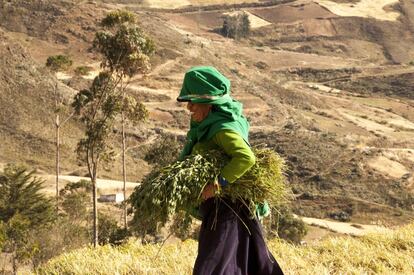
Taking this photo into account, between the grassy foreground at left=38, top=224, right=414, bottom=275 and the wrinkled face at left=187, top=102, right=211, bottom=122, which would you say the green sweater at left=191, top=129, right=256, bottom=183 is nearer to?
the wrinkled face at left=187, top=102, right=211, bottom=122

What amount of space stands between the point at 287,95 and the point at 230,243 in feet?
246

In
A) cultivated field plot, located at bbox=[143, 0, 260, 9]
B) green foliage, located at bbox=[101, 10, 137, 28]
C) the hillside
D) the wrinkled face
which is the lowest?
the hillside

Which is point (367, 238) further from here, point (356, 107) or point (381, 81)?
point (381, 81)

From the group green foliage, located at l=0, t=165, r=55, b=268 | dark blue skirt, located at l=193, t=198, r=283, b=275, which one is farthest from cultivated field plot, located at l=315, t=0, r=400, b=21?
dark blue skirt, located at l=193, t=198, r=283, b=275

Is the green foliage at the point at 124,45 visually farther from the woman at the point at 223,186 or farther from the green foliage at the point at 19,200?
the woman at the point at 223,186

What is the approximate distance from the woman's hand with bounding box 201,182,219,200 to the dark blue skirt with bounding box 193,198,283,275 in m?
0.08

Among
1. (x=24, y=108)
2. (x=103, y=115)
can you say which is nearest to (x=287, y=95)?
(x=24, y=108)

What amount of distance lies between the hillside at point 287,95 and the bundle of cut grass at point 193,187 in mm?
11661

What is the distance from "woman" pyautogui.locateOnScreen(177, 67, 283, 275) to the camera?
3195 millimetres

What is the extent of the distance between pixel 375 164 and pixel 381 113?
29123mm

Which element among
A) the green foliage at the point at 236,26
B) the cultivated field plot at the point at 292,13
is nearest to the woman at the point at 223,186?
the green foliage at the point at 236,26

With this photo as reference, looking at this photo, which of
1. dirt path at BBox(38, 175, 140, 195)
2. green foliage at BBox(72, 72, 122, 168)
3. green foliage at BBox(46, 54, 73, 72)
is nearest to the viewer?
green foliage at BBox(72, 72, 122, 168)

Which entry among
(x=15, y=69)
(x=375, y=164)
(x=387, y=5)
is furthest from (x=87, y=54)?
(x=387, y=5)

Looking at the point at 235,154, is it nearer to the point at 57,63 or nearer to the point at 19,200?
the point at 19,200
